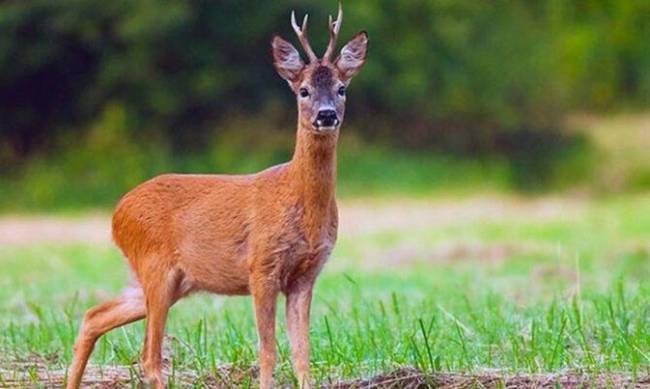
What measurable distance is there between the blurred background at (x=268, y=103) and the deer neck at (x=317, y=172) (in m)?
16.6

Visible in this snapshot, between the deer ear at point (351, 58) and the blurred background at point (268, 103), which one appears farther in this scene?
the blurred background at point (268, 103)

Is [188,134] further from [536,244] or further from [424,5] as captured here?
[536,244]

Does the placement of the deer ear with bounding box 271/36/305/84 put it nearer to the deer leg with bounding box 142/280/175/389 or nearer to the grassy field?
the deer leg with bounding box 142/280/175/389

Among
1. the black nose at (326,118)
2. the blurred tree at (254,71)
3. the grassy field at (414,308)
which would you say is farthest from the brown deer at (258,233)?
the blurred tree at (254,71)

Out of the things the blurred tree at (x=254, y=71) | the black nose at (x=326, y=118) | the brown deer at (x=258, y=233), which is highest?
the blurred tree at (x=254, y=71)

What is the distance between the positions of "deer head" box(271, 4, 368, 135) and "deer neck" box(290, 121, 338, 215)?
63 mm

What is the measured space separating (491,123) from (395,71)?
7.21 ft

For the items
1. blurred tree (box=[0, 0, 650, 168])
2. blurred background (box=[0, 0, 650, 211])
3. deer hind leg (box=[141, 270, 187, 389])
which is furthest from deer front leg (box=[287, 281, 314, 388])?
blurred tree (box=[0, 0, 650, 168])

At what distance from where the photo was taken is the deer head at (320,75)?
6.54 m

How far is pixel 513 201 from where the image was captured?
82.4 feet

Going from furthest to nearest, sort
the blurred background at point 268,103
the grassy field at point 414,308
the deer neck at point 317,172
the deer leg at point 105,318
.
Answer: the blurred background at point 268,103, the grassy field at point 414,308, the deer leg at point 105,318, the deer neck at point 317,172

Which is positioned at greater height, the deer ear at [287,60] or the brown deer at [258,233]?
the deer ear at [287,60]

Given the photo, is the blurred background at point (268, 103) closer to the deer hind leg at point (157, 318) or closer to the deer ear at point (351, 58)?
the deer hind leg at point (157, 318)

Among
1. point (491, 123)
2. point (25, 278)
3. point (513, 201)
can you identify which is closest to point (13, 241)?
point (25, 278)
